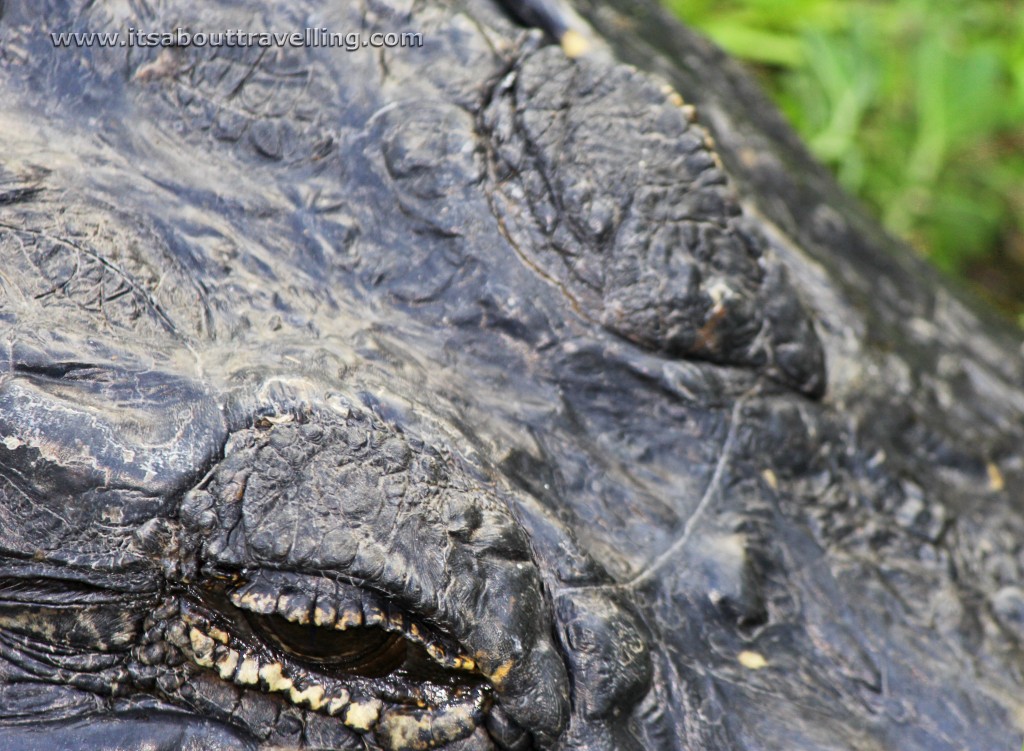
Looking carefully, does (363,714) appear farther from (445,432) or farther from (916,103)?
(916,103)

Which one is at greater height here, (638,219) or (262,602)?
(638,219)

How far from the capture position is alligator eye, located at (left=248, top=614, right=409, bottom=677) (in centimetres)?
152

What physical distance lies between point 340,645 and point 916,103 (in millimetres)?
3682

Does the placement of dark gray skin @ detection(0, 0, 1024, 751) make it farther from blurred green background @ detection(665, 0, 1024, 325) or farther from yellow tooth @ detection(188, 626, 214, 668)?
blurred green background @ detection(665, 0, 1024, 325)

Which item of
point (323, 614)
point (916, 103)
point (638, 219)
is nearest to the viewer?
point (323, 614)

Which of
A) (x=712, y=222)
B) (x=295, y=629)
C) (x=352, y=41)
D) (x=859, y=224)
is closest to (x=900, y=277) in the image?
(x=859, y=224)

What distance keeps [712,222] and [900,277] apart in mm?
829

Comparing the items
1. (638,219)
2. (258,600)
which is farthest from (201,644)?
(638,219)

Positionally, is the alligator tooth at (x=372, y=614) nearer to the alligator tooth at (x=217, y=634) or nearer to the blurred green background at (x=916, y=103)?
the alligator tooth at (x=217, y=634)

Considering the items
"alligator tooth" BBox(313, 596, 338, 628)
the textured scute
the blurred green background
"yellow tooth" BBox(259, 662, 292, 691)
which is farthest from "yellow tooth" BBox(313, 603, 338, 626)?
the blurred green background

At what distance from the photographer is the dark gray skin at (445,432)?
1486 millimetres

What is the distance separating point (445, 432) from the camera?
1603mm

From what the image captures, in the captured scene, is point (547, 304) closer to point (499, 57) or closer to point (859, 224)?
point (499, 57)

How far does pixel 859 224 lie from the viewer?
2.70 metres
